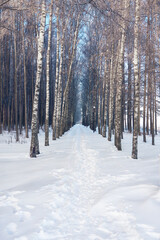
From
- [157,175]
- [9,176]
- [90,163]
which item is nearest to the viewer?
[9,176]

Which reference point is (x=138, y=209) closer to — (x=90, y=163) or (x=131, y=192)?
(x=131, y=192)

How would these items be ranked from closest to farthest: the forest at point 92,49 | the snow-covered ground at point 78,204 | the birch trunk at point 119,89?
the snow-covered ground at point 78,204 → the forest at point 92,49 → the birch trunk at point 119,89

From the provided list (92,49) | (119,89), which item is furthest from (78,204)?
(92,49)

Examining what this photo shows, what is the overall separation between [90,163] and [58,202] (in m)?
3.89

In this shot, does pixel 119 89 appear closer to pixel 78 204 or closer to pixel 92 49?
pixel 78 204

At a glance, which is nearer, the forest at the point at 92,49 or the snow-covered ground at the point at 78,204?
the snow-covered ground at the point at 78,204

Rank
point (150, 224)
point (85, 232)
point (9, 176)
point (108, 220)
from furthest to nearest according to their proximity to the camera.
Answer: point (9, 176) → point (108, 220) → point (150, 224) → point (85, 232)

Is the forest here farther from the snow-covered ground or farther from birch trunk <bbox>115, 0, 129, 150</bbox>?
the snow-covered ground

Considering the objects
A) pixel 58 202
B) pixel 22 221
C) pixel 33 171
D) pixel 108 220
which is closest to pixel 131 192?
pixel 108 220

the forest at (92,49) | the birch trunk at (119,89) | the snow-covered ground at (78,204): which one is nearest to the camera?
the snow-covered ground at (78,204)

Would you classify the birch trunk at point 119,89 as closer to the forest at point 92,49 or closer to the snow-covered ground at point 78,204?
the forest at point 92,49

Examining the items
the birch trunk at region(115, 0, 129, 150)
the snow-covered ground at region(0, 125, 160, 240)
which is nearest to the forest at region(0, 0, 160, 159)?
the birch trunk at region(115, 0, 129, 150)

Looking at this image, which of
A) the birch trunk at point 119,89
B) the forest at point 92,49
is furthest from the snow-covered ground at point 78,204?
the birch trunk at point 119,89

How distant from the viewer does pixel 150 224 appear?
10.2ft
